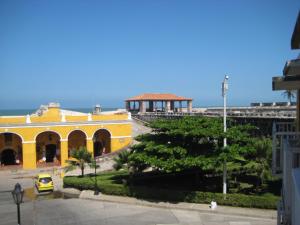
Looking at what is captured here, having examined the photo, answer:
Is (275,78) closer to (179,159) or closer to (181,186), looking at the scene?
(179,159)

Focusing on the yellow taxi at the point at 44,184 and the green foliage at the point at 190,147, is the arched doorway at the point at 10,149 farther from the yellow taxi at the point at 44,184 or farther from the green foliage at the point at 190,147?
the green foliage at the point at 190,147

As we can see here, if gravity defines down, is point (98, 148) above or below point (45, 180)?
above

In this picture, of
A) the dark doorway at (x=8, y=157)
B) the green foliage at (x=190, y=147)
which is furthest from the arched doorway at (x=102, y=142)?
the green foliage at (x=190, y=147)

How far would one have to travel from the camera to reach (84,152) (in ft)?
88.6

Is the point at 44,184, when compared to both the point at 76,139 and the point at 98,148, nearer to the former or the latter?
the point at 76,139

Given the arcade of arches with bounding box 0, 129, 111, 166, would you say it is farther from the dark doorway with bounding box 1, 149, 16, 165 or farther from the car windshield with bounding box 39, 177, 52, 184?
the car windshield with bounding box 39, 177, 52, 184

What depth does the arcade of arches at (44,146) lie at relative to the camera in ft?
134

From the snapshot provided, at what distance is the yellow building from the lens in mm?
38969

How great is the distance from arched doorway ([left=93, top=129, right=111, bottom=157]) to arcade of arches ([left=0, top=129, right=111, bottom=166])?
0.28 m

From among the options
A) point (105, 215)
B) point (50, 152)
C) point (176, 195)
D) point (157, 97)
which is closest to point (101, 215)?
point (105, 215)

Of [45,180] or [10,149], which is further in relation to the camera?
[10,149]

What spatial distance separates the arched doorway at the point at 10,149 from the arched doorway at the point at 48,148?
1924 millimetres

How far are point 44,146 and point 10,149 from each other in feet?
11.8

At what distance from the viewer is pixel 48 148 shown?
42750 mm
